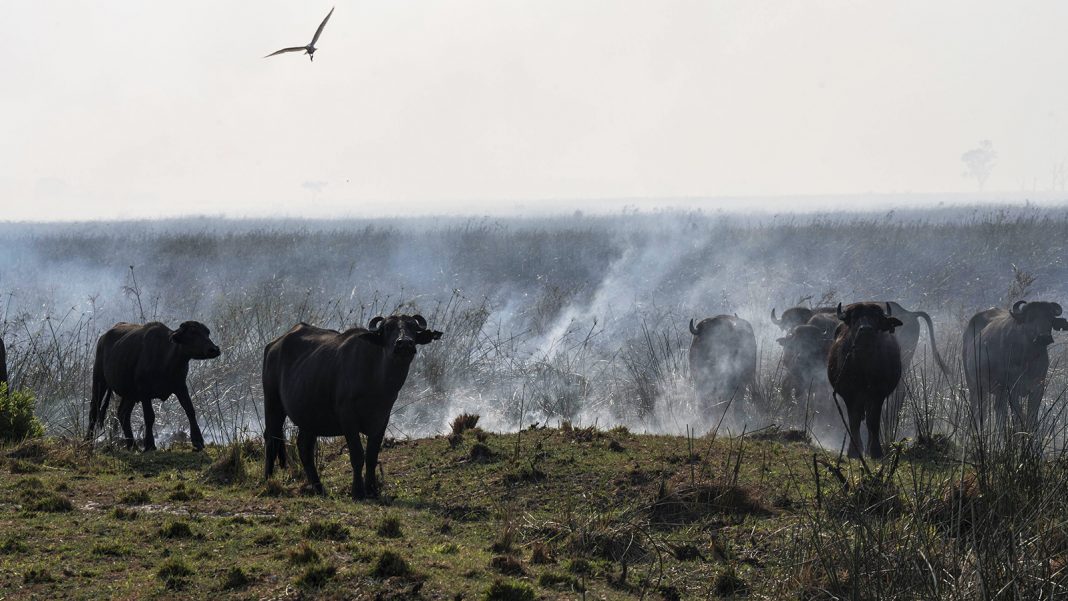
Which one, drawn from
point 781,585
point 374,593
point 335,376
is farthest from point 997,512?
point 335,376

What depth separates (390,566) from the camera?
7156mm

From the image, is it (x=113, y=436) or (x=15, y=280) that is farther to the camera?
(x=15, y=280)

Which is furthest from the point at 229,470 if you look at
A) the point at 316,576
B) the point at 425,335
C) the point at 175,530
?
the point at 316,576

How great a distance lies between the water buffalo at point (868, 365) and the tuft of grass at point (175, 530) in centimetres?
721

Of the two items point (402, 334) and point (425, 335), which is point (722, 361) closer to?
point (425, 335)

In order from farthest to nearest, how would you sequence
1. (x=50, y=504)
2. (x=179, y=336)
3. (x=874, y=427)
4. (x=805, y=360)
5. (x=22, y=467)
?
(x=805, y=360), (x=179, y=336), (x=874, y=427), (x=22, y=467), (x=50, y=504)

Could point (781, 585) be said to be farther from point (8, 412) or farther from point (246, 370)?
point (246, 370)

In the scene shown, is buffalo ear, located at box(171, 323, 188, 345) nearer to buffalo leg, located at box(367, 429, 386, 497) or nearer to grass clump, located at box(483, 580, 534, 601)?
buffalo leg, located at box(367, 429, 386, 497)

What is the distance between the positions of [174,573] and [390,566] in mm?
1420

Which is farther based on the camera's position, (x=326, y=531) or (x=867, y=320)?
(x=867, y=320)

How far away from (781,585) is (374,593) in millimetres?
2453

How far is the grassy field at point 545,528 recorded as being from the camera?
6133 millimetres

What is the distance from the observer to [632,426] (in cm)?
1684

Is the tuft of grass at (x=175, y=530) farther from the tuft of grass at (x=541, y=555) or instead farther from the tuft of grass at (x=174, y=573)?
the tuft of grass at (x=541, y=555)
